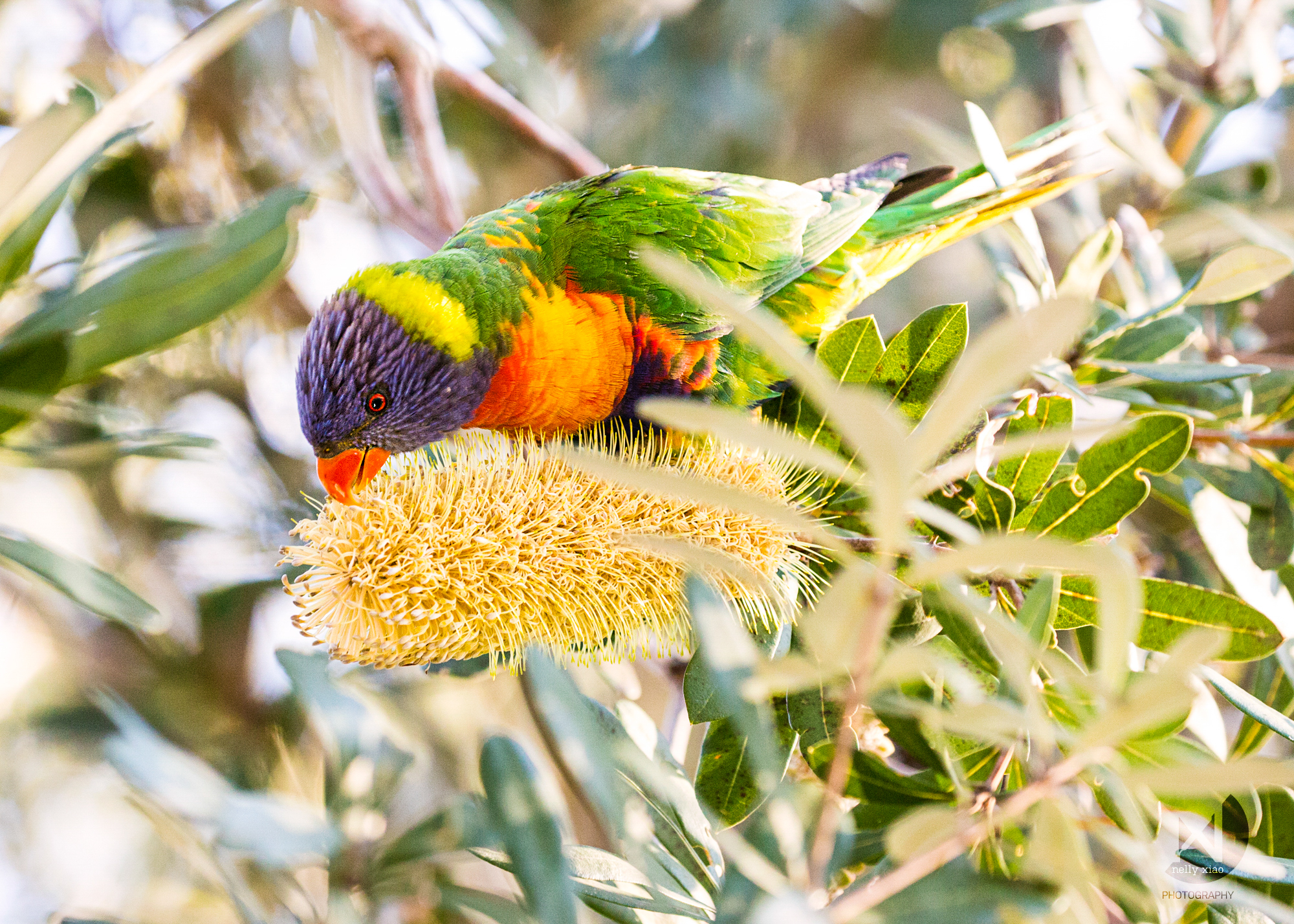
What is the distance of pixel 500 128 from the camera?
8.46ft

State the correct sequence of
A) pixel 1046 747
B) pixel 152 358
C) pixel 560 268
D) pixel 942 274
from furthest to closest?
pixel 942 274, pixel 152 358, pixel 560 268, pixel 1046 747

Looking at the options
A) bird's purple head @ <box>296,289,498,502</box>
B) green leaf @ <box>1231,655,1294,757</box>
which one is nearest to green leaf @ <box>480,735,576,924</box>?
bird's purple head @ <box>296,289,498,502</box>

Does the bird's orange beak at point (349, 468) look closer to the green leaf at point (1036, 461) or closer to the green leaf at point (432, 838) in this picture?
the green leaf at point (432, 838)

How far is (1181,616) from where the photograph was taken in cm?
86

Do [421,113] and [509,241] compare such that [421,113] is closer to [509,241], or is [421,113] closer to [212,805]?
[509,241]

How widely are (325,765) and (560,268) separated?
89 cm

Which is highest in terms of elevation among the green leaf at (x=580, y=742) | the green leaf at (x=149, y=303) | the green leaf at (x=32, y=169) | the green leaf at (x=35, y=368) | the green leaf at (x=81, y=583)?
the green leaf at (x=32, y=169)

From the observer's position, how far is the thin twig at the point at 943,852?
576mm

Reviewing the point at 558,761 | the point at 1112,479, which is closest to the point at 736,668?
the point at 1112,479

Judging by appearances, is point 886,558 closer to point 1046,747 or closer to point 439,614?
point 1046,747

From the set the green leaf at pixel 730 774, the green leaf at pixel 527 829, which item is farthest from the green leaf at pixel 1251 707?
the green leaf at pixel 527 829

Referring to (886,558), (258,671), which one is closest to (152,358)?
(258,671)

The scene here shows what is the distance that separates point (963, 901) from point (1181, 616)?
1.50 feet

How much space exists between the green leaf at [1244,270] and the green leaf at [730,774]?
2.83 feet
